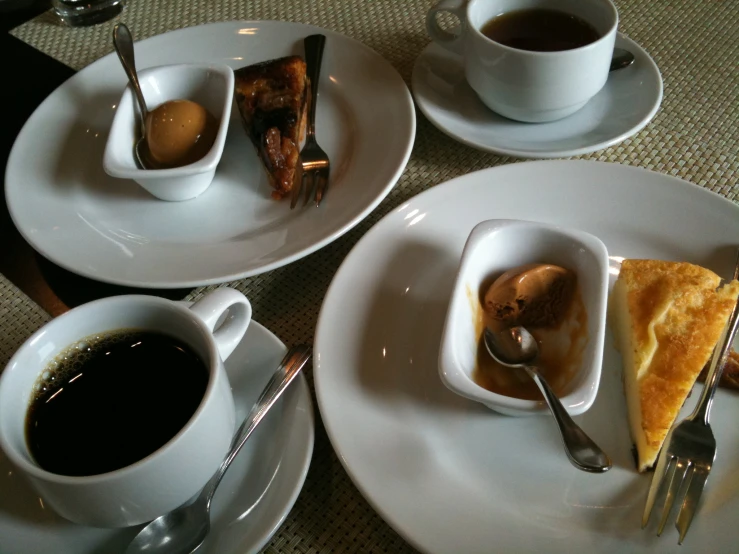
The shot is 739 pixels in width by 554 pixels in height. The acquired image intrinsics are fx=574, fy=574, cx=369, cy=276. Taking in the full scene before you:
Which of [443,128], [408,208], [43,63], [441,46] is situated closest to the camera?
[408,208]

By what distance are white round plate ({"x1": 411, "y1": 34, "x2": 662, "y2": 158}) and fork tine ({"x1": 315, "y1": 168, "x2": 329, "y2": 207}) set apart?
0.83 feet

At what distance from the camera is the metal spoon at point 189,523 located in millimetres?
656

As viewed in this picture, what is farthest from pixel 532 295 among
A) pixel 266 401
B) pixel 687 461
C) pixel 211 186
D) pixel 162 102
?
pixel 162 102

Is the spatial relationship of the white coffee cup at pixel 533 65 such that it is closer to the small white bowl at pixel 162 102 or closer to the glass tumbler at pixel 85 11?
the small white bowl at pixel 162 102

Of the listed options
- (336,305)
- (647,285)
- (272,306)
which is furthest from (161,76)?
(647,285)

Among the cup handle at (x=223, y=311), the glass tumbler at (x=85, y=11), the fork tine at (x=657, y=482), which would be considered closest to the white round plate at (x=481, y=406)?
the fork tine at (x=657, y=482)

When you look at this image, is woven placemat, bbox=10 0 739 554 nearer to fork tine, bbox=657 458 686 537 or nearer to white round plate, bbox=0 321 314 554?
white round plate, bbox=0 321 314 554

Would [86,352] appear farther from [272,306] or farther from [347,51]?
[347,51]

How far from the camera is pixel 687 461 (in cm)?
70

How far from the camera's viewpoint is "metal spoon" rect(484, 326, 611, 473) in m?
0.67

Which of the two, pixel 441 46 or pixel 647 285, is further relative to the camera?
pixel 441 46

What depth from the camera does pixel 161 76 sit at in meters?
1.21

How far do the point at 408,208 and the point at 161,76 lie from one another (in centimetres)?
64

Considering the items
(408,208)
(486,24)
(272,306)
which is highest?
(486,24)
